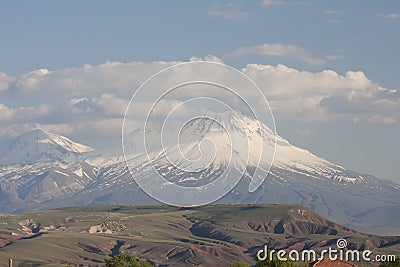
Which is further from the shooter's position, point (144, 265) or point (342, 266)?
point (144, 265)

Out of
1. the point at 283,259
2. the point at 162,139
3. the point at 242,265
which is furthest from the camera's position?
the point at 242,265

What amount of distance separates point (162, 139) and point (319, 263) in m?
57.8

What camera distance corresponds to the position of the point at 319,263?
17188cm

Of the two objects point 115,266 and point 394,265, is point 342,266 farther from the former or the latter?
point 115,266

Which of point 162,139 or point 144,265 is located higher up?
point 162,139

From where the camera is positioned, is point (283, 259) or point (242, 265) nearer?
point (283, 259)

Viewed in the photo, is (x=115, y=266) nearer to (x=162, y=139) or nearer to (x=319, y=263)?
(x=319, y=263)

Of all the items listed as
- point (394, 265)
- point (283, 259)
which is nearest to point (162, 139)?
point (283, 259)

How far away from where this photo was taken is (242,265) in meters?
180

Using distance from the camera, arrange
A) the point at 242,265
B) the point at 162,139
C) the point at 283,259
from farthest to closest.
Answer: the point at 242,265, the point at 283,259, the point at 162,139

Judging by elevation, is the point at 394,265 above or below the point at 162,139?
below

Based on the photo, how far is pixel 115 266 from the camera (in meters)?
189

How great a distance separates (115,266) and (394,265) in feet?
189

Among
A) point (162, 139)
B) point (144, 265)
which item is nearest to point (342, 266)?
point (144, 265)
